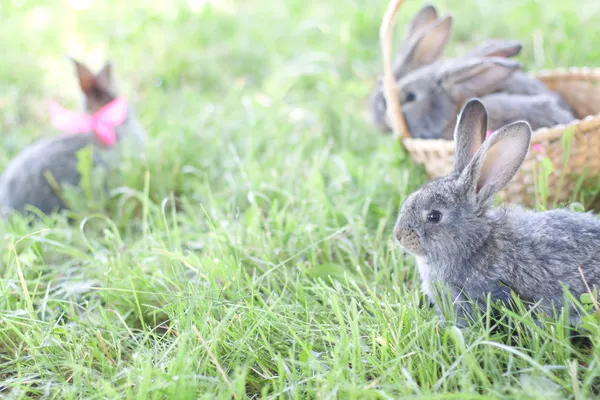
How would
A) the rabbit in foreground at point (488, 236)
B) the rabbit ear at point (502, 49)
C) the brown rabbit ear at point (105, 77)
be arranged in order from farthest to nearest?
the brown rabbit ear at point (105, 77)
the rabbit ear at point (502, 49)
the rabbit in foreground at point (488, 236)

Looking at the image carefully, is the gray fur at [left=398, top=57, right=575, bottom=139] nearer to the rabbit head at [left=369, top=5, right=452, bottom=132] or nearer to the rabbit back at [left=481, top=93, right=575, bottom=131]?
the rabbit back at [left=481, top=93, right=575, bottom=131]

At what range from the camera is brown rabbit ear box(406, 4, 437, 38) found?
14.0ft

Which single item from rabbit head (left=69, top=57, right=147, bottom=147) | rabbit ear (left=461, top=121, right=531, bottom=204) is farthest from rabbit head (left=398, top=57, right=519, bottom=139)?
rabbit head (left=69, top=57, right=147, bottom=147)

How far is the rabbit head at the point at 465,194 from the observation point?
2309 mm

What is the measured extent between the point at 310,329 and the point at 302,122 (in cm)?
248

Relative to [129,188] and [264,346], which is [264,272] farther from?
[129,188]

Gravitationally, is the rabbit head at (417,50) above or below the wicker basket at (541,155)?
above

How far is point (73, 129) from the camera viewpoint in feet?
13.8

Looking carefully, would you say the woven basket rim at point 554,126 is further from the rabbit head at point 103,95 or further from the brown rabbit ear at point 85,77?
the brown rabbit ear at point 85,77

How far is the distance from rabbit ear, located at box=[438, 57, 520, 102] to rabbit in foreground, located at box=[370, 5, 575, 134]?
3 centimetres

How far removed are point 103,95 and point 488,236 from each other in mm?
3274

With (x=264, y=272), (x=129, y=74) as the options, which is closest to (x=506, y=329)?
(x=264, y=272)

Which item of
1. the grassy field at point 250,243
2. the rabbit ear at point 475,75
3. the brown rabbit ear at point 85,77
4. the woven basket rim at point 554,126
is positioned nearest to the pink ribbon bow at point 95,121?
the brown rabbit ear at point 85,77

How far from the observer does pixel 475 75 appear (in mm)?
3479
